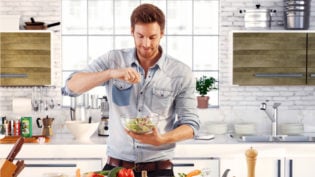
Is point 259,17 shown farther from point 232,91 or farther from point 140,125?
point 140,125

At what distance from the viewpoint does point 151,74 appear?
3545mm

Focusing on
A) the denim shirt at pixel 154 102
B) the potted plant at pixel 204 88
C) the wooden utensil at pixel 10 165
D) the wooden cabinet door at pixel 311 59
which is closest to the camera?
the wooden utensil at pixel 10 165

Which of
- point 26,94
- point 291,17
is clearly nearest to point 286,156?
point 291,17

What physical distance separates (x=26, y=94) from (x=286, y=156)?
3044 millimetres

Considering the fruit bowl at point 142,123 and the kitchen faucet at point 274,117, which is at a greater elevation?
the fruit bowl at point 142,123

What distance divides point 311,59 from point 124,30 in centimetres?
222

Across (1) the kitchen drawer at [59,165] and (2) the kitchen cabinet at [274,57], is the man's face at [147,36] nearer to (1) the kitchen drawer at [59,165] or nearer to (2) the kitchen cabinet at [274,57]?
(1) the kitchen drawer at [59,165]

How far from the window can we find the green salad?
360 centimetres

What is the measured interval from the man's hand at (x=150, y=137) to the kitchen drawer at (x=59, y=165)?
248cm

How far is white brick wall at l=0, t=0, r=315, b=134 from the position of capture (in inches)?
254

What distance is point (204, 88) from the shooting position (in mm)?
6441

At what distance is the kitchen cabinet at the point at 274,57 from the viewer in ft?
20.0

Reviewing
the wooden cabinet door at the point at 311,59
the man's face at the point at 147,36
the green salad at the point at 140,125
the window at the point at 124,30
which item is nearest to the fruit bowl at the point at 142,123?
the green salad at the point at 140,125

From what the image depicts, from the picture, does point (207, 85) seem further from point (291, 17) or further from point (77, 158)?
point (77, 158)
